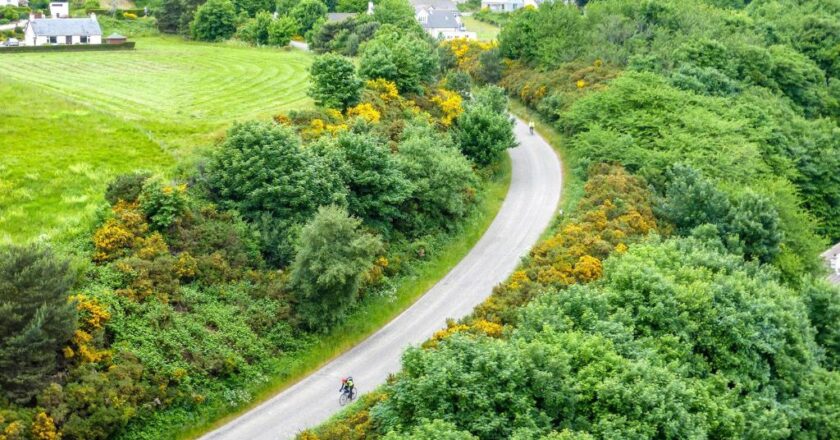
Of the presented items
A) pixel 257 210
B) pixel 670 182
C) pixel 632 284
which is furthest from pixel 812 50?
pixel 257 210

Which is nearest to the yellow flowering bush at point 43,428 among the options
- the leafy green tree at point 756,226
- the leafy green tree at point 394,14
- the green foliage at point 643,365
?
the green foliage at point 643,365

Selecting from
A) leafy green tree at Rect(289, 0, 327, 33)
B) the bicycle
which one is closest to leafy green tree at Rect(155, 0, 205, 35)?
leafy green tree at Rect(289, 0, 327, 33)

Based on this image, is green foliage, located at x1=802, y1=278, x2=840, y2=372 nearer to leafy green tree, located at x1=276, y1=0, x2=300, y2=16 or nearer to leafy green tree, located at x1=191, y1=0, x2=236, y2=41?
leafy green tree, located at x1=191, y1=0, x2=236, y2=41

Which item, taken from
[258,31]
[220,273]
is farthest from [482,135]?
[258,31]

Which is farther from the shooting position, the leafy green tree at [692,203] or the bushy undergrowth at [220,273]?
the leafy green tree at [692,203]

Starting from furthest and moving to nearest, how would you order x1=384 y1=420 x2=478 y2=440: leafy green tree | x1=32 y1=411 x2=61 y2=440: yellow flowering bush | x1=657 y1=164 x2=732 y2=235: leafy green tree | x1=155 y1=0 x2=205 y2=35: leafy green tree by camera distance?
x1=155 y1=0 x2=205 y2=35: leafy green tree, x1=657 y1=164 x2=732 y2=235: leafy green tree, x1=32 y1=411 x2=61 y2=440: yellow flowering bush, x1=384 y1=420 x2=478 y2=440: leafy green tree

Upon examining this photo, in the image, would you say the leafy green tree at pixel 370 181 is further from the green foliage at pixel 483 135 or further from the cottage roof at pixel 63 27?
the cottage roof at pixel 63 27

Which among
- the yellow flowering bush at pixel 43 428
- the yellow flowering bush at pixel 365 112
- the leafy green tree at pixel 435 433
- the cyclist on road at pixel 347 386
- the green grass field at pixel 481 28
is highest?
the green grass field at pixel 481 28
